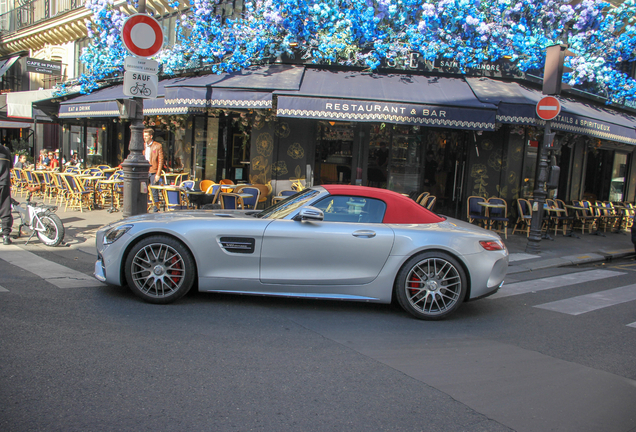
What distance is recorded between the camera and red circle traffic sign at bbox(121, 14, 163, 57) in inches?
245

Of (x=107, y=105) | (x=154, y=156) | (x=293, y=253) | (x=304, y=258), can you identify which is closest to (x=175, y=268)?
(x=293, y=253)

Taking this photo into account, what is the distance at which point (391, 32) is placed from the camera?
11.9 m

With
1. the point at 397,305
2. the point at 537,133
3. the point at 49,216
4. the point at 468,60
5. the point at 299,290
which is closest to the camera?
the point at 299,290

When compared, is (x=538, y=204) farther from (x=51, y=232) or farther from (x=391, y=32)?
(x=51, y=232)

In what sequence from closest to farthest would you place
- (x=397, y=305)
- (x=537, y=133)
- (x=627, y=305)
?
(x=397, y=305)
(x=627, y=305)
(x=537, y=133)

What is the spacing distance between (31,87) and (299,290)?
2614cm

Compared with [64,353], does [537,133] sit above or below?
above

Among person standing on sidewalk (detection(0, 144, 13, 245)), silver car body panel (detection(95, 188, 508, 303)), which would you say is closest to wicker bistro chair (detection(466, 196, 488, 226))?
silver car body panel (detection(95, 188, 508, 303))

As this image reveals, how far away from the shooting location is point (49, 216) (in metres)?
7.75

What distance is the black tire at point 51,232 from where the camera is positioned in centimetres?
772

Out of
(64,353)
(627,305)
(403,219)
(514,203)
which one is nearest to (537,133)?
(514,203)

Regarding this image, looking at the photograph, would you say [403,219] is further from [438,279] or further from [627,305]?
[627,305]

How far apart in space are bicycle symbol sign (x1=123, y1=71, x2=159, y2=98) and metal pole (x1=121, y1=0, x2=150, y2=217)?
0.66ft

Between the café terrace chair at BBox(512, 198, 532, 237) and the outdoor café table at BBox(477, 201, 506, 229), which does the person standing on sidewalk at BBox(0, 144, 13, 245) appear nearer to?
the outdoor café table at BBox(477, 201, 506, 229)
